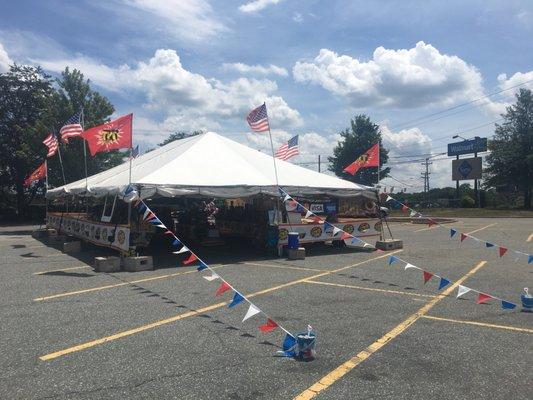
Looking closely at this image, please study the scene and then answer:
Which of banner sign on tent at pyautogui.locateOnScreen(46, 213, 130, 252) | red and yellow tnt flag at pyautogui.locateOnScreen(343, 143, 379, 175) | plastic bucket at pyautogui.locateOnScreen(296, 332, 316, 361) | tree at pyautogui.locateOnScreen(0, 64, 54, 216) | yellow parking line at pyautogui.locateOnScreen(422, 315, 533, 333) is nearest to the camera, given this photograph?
plastic bucket at pyautogui.locateOnScreen(296, 332, 316, 361)

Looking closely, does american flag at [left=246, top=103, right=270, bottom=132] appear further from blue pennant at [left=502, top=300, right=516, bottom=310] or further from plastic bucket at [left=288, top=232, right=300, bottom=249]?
blue pennant at [left=502, top=300, right=516, bottom=310]

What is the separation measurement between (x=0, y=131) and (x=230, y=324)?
39.0 m

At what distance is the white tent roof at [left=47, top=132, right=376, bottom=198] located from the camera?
12.8 metres

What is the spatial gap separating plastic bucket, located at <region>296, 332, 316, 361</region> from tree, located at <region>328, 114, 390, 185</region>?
4540 cm

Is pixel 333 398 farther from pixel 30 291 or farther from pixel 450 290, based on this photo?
pixel 30 291

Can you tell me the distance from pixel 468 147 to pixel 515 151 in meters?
5.36

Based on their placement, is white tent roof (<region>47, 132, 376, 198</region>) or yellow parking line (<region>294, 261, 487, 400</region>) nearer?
yellow parking line (<region>294, 261, 487, 400</region>)

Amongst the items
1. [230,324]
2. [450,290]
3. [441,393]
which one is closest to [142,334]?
[230,324]

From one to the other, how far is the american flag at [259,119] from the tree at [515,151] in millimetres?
47973

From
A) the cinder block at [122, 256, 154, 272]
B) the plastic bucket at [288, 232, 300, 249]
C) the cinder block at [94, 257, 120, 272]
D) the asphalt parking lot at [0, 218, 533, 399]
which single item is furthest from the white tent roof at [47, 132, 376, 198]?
Result: the asphalt parking lot at [0, 218, 533, 399]

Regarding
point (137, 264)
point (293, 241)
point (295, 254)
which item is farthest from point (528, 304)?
point (137, 264)

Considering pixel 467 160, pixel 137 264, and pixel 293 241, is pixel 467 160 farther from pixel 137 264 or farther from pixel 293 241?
pixel 137 264

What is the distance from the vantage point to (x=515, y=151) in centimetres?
5441

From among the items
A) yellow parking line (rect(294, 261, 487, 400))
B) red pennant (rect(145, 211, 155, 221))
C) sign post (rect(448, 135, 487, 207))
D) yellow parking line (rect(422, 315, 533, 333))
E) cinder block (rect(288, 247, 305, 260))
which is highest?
sign post (rect(448, 135, 487, 207))
